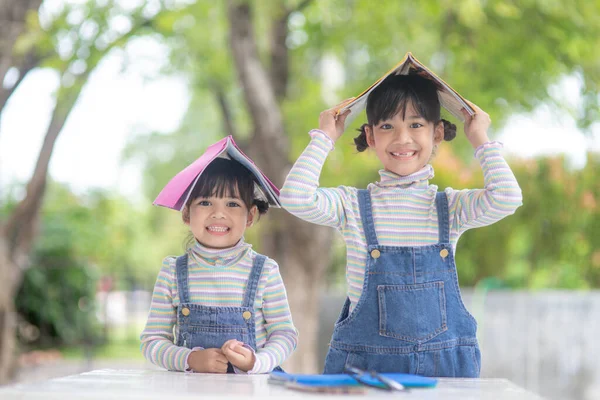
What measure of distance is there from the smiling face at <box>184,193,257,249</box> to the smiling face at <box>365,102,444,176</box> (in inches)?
16.4

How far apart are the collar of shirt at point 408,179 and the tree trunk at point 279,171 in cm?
388

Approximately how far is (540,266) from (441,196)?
20.7ft

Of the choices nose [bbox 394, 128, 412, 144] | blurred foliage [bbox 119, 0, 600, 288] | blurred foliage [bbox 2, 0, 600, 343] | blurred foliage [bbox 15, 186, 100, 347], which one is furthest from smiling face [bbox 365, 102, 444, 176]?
blurred foliage [bbox 15, 186, 100, 347]

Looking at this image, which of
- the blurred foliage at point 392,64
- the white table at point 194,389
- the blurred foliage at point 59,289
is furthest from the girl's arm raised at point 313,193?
the blurred foliage at point 59,289

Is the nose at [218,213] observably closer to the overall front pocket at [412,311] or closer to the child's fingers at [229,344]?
the child's fingers at [229,344]

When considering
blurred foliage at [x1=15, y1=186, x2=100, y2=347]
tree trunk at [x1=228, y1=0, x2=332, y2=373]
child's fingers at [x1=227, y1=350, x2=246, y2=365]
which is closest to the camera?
child's fingers at [x1=227, y1=350, x2=246, y2=365]

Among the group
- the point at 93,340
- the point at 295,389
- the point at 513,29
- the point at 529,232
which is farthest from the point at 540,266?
the point at 295,389

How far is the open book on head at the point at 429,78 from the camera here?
1963 millimetres

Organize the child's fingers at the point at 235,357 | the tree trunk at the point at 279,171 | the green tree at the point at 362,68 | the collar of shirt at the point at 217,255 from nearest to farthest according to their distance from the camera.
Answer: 1. the child's fingers at the point at 235,357
2. the collar of shirt at the point at 217,255
3. the green tree at the point at 362,68
4. the tree trunk at the point at 279,171

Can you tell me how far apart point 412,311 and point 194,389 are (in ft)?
2.22

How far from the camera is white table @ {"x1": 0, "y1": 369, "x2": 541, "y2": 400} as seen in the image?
4.39ft

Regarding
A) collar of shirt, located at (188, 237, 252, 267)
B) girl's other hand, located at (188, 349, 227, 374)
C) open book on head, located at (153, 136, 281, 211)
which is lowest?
girl's other hand, located at (188, 349, 227, 374)

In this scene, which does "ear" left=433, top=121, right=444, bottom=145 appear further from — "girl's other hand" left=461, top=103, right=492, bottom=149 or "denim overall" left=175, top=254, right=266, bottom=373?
"denim overall" left=175, top=254, right=266, bottom=373

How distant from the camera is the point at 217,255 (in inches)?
82.0
